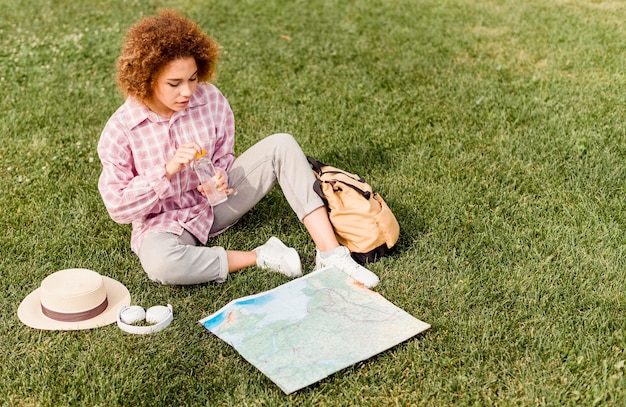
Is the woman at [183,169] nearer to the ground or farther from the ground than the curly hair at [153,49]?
nearer to the ground

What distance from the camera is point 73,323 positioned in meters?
3.59

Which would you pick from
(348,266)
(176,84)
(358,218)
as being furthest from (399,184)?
(176,84)

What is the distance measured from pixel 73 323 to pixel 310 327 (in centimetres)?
112

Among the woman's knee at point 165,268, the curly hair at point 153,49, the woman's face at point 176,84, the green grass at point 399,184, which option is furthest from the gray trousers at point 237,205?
the curly hair at point 153,49

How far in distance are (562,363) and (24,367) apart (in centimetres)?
237

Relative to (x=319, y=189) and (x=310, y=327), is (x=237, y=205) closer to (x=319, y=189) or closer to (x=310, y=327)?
(x=319, y=189)

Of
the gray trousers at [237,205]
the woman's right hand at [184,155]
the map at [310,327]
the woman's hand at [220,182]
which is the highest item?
the woman's right hand at [184,155]

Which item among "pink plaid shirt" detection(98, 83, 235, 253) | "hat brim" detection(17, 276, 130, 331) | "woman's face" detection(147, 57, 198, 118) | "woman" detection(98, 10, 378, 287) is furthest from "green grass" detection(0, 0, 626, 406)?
"woman's face" detection(147, 57, 198, 118)

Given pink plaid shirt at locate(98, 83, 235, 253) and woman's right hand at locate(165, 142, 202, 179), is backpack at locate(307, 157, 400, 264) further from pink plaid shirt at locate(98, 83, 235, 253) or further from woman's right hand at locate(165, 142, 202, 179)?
woman's right hand at locate(165, 142, 202, 179)

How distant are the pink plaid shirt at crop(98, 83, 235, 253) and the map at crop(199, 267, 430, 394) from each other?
677 mm

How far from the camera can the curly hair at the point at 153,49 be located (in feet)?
12.3

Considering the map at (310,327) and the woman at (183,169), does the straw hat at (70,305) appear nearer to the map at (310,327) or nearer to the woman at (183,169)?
the woman at (183,169)

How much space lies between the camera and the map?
3.35 meters

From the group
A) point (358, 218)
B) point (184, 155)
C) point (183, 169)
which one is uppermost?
point (184, 155)
